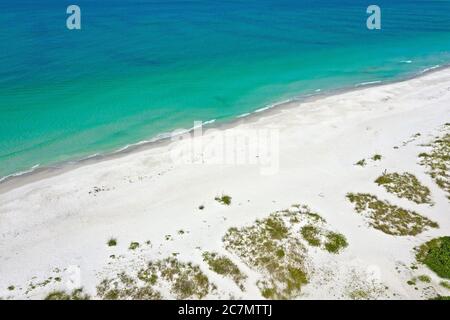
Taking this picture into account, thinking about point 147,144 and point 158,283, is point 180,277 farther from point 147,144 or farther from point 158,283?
point 147,144

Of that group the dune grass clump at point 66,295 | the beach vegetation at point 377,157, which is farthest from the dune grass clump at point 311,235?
the dune grass clump at point 66,295

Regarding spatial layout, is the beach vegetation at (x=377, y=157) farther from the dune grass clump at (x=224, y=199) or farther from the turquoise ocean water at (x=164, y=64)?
the turquoise ocean water at (x=164, y=64)

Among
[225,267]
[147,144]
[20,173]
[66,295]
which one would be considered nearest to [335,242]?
[225,267]

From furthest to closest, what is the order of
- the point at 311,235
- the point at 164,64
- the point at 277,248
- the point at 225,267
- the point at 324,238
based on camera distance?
the point at 164,64 → the point at 311,235 → the point at 324,238 → the point at 277,248 → the point at 225,267

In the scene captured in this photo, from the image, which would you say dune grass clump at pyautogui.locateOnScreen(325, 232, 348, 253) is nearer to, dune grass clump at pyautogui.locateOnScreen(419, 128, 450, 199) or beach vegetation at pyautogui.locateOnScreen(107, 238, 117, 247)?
dune grass clump at pyautogui.locateOnScreen(419, 128, 450, 199)

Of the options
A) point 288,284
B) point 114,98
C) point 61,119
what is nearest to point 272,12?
point 114,98

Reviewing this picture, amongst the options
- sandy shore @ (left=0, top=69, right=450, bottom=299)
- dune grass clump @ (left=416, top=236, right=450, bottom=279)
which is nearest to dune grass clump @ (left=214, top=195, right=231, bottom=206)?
sandy shore @ (left=0, top=69, right=450, bottom=299)

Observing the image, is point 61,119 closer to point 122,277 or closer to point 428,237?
point 122,277
